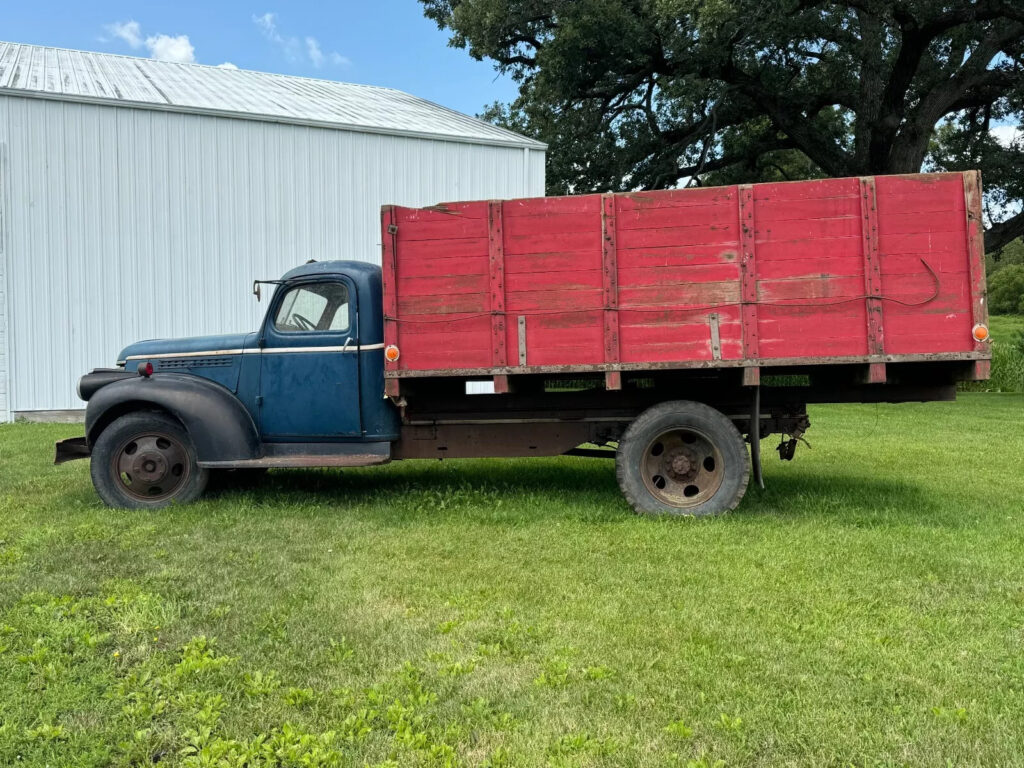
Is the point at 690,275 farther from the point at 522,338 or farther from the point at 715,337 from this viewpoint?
the point at 522,338

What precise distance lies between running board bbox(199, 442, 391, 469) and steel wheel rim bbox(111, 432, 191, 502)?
404mm

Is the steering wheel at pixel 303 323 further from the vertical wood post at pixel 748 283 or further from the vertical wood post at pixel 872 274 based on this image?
the vertical wood post at pixel 872 274

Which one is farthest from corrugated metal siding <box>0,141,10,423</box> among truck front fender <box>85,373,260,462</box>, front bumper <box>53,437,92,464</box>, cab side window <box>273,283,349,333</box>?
cab side window <box>273,283,349,333</box>

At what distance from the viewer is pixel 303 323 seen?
667 cm

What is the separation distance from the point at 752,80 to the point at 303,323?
587 inches

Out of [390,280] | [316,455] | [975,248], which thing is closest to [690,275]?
[975,248]

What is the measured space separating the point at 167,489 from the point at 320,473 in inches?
71.7

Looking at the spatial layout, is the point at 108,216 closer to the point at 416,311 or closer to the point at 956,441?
the point at 416,311

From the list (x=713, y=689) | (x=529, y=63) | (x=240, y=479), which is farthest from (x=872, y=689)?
(x=529, y=63)

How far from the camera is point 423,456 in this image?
6.73 metres

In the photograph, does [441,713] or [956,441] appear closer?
[441,713]

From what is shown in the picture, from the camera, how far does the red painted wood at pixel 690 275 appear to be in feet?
18.4

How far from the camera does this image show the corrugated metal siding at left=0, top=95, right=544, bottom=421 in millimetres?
13078

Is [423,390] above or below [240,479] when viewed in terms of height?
above
